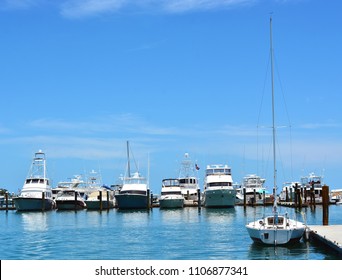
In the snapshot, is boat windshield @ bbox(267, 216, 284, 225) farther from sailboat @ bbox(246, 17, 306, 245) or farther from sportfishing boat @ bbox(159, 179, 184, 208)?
sportfishing boat @ bbox(159, 179, 184, 208)

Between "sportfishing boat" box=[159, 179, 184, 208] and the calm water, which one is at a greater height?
"sportfishing boat" box=[159, 179, 184, 208]

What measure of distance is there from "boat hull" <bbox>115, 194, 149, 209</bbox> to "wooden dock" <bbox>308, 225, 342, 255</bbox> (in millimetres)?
48817

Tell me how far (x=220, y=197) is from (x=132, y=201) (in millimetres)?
12521

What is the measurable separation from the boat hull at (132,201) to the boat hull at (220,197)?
8974mm

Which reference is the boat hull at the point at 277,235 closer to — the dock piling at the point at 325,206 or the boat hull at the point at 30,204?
the dock piling at the point at 325,206

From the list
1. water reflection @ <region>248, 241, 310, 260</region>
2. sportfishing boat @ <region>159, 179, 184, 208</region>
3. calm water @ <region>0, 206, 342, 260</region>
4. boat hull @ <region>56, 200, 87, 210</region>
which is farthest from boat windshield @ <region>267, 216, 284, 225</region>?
boat hull @ <region>56, 200, 87, 210</region>

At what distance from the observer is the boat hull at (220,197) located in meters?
84.1

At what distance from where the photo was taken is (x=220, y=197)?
8431 centimetres

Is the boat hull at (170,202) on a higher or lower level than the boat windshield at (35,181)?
lower

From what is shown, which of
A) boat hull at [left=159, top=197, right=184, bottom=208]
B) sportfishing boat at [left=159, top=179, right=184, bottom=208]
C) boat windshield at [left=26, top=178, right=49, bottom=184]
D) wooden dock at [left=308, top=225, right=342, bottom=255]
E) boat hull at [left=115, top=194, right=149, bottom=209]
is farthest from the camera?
boat windshield at [left=26, top=178, right=49, bottom=184]

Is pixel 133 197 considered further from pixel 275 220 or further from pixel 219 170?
pixel 275 220

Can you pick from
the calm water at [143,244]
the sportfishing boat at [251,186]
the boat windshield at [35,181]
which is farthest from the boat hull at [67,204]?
the sportfishing boat at [251,186]

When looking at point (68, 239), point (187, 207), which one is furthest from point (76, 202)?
point (68, 239)

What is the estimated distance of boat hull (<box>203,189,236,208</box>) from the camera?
84062 mm
